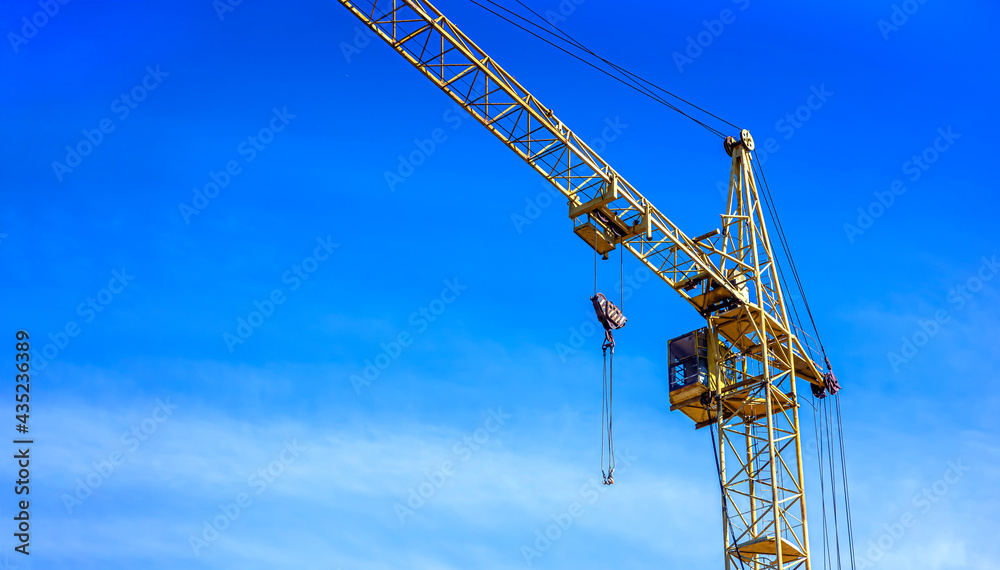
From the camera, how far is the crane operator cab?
44.1 meters

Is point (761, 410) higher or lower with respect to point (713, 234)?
lower

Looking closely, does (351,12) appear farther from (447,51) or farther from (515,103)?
(515,103)

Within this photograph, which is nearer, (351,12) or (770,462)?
(351,12)

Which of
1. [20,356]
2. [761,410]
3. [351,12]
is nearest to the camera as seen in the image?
[20,356]

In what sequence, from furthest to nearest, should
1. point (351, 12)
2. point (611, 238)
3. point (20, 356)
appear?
point (611, 238) < point (351, 12) < point (20, 356)

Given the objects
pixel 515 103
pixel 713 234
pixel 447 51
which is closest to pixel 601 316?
pixel 713 234

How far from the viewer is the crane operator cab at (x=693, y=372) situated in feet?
145

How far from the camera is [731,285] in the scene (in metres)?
44.3

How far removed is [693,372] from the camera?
44281 mm

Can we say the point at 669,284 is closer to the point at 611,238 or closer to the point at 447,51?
the point at 611,238

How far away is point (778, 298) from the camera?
46094 mm

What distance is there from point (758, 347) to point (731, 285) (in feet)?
9.15

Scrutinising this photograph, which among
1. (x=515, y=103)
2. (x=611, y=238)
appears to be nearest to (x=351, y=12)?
(x=515, y=103)

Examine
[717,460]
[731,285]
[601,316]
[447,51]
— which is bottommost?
[717,460]
